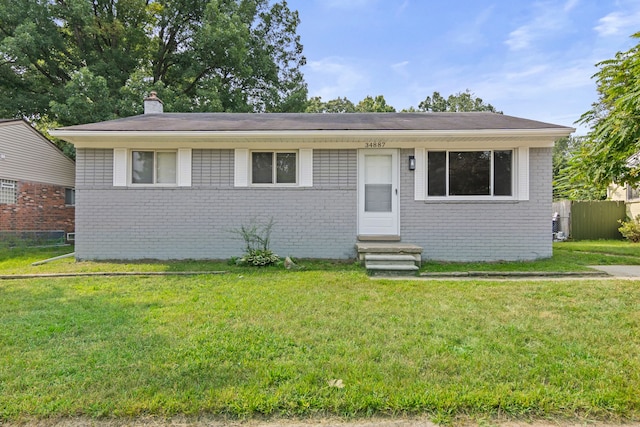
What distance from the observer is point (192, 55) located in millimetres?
17078

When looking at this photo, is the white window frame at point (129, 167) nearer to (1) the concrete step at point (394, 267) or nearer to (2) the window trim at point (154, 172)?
(2) the window trim at point (154, 172)

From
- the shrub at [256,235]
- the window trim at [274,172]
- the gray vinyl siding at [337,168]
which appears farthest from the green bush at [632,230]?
the shrub at [256,235]

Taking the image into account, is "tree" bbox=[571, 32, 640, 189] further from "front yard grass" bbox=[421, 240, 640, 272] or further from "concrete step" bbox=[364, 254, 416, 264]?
"concrete step" bbox=[364, 254, 416, 264]

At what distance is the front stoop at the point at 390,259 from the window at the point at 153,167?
4.85m

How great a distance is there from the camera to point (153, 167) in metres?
7.61

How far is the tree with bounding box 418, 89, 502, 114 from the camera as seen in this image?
1507 inches

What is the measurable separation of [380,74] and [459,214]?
47.4 ft

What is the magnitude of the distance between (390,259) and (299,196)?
8.54 ft

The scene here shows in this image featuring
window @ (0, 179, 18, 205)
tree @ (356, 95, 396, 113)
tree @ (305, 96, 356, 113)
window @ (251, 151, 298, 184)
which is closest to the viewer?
window @ (251, 151, 298, 184)

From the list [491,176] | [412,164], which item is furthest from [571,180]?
[412,164]

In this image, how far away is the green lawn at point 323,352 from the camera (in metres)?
2.06

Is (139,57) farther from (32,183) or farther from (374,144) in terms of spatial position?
(374,144)

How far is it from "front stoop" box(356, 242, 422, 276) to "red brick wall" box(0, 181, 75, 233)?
13.2 meters

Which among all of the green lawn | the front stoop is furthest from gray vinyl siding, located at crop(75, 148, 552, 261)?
the green lawn
